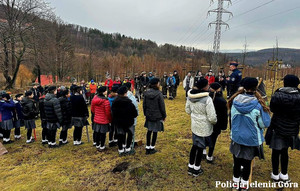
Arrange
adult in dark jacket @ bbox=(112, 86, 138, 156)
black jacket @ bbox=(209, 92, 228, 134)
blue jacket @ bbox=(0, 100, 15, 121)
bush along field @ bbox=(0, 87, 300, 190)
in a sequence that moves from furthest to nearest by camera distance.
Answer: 1. blue jacket @ bbox=(0, 100, 15, 121)
2. adult in dark jacket @ bbox=(112, 86, 138, 156)
3. black jacket @ bbox=(209, 92, 228, 134)
4. bush along field @ bbox=(0, 87, 300, 190)

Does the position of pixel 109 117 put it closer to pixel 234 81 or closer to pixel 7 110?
pixel 7 110

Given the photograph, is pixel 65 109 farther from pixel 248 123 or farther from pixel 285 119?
pixel 285 119

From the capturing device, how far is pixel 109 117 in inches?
199

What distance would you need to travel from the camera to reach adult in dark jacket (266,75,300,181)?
313 centimetres

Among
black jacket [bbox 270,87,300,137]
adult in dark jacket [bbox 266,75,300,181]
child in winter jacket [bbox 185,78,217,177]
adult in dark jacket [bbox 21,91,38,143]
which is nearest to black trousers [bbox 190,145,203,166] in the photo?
child in winter jacket [bbox 185,78,217,177]

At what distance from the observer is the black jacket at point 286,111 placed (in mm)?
3113

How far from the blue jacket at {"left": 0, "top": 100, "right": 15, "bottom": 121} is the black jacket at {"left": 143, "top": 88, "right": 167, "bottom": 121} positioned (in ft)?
15.5

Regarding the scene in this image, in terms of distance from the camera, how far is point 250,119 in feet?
9.82

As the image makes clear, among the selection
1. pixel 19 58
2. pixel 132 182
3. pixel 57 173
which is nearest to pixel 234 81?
→ pixel 132 182

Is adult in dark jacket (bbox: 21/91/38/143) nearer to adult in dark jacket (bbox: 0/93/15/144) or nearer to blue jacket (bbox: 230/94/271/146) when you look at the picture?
adult in dark jacket (bbox: 0/93/15/144)

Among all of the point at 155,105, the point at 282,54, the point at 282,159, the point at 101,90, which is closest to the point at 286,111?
the point at 282,159

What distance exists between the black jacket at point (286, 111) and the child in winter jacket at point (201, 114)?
111 cm

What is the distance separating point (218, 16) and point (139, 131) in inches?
774

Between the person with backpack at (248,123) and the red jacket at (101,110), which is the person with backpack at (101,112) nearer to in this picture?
the red jacket at (101,110)
